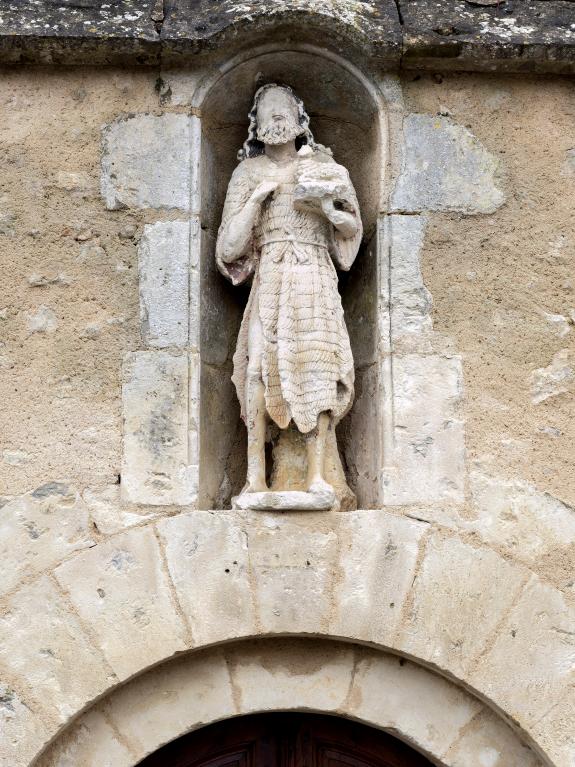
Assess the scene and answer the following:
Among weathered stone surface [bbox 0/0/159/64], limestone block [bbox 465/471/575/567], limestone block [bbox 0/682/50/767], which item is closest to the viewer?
limestone block [bbox 0/682/50/767]

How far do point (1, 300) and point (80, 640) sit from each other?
1.37 m

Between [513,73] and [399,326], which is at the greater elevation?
[513,73]

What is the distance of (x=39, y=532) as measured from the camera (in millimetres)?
4629

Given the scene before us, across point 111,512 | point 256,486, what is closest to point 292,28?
point 256,486

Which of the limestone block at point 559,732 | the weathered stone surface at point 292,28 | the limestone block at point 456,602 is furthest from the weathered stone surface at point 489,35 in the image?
the limestone block at point 559,732

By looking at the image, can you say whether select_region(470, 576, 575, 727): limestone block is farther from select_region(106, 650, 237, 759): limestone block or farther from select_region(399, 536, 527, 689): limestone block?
select_region(106, 650, 237, 759): limestone block

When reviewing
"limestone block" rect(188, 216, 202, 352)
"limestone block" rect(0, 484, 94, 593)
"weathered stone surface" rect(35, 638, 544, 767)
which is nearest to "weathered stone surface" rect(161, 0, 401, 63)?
"limestone block" rect(188, 216, 202, 352)

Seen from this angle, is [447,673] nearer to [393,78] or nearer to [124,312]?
[124,312]

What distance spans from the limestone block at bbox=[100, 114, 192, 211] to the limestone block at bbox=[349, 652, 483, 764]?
197cm

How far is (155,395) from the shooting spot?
4.76 m

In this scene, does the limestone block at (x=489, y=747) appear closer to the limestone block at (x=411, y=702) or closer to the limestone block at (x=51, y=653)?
the limestone block at (x=411, y=702)

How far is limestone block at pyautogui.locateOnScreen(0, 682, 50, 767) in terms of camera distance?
4367 mm

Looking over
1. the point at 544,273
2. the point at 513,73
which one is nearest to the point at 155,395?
the point at 544,273

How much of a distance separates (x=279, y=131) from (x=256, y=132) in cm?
14
